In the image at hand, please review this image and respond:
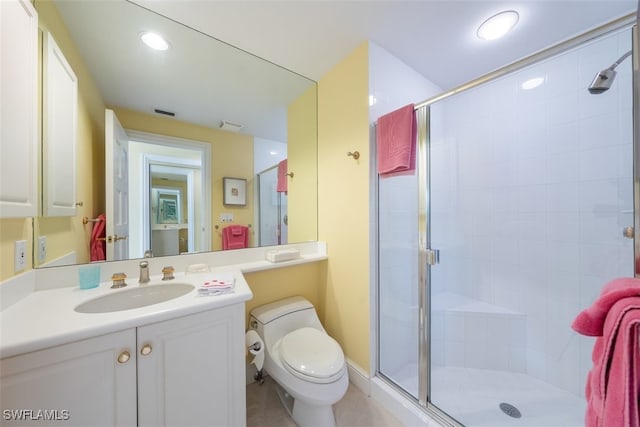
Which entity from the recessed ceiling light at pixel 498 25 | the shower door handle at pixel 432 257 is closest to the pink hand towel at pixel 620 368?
the shower door handle at pixel 432 257

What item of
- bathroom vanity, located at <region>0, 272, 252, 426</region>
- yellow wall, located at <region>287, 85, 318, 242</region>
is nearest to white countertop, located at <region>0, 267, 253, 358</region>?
bathroom vanity, located at <region>0, 272, 252, 426</region>

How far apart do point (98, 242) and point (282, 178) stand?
46.7 inches

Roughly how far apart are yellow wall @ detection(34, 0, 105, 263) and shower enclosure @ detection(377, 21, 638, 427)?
1.63 m

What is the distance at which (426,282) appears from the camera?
137cm

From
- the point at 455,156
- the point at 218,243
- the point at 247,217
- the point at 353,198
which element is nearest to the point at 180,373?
the point at 218,243

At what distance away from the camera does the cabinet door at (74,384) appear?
23.6 inches

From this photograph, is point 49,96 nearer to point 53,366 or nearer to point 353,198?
point 53,366

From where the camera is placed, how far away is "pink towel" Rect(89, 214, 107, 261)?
44.6 inches

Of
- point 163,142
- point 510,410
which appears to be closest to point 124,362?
point 163,142

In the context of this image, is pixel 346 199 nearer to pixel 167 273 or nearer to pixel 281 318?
pixel 281 318

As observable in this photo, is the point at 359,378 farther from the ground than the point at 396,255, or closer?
closer

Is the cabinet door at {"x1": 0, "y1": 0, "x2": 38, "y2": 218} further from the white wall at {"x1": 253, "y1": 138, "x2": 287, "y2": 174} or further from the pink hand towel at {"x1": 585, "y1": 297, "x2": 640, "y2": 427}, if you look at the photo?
the pink hand towel at {"x1": 585, "y1": 297, "x2": 640, "y2": 427}

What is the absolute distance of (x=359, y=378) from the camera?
1502 millimetres

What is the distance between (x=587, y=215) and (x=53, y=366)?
2.61 metres
